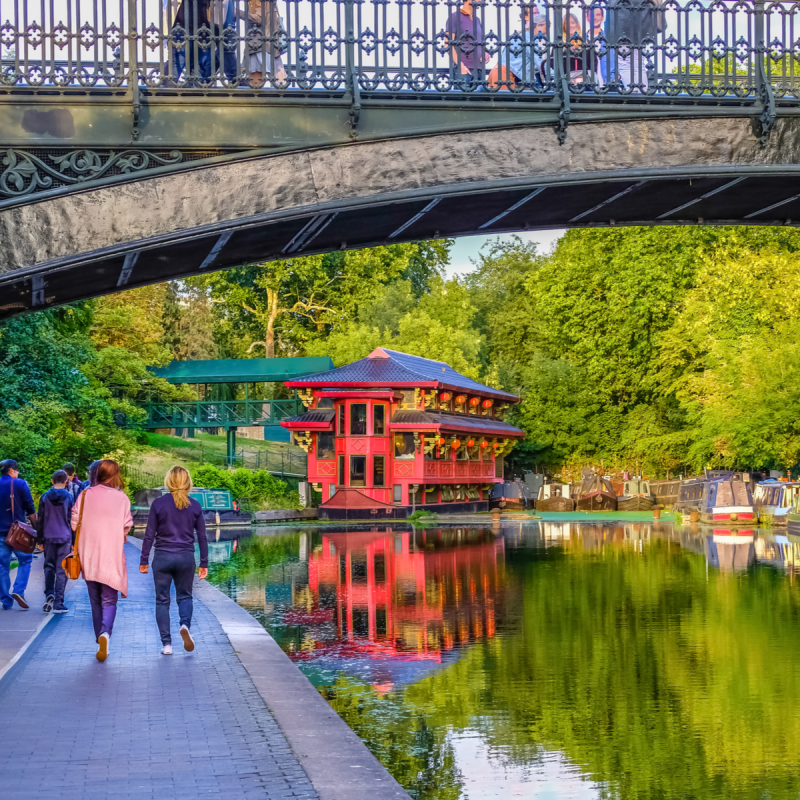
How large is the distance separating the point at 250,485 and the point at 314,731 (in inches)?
1731

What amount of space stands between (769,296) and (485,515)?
1554 centimetres

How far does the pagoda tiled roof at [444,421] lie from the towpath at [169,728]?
126 feet

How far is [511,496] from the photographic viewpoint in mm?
67062

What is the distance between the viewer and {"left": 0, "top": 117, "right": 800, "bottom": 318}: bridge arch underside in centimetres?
895

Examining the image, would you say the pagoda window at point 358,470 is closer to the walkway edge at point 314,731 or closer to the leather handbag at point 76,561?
the walkway edge at point 314,731

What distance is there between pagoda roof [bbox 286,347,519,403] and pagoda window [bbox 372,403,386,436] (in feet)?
3.76

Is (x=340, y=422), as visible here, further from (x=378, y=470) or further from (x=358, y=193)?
(x=358, y=193)

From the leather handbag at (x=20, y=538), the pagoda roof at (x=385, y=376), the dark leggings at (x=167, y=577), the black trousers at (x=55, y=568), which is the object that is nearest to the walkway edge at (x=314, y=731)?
the dark leggings at (x=167, y=577)

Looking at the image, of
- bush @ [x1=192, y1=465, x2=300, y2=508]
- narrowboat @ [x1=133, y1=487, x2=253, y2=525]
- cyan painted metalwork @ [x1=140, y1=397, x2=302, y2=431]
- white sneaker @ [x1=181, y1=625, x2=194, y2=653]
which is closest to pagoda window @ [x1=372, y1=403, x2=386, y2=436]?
bush @ [x1=192, y1=465, x2=300, y2=508]

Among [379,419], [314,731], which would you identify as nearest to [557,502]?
[379,419]

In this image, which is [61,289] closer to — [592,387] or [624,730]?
[624,730]

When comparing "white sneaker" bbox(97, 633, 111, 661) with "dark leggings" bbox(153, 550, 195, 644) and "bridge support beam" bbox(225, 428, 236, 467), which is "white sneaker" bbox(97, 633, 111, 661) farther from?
"bridge support beam" bbox(225, 428, 236, 467)

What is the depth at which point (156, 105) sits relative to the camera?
9.30 meters

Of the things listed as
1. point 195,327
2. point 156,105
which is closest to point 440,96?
point 156,105
